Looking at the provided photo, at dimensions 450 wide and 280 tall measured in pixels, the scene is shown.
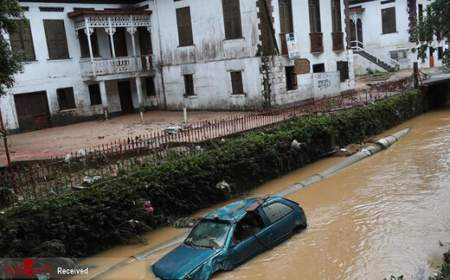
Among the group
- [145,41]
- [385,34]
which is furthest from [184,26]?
[385,34]

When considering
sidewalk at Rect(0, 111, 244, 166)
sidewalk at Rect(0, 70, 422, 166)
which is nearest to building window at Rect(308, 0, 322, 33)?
sidewalk at Rect(0, 70, 422, 166)

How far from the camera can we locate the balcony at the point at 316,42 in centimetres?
2842

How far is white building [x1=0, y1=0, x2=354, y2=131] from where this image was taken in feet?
85.5

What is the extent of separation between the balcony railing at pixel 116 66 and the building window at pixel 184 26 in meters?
3.05

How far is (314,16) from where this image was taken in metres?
28.7

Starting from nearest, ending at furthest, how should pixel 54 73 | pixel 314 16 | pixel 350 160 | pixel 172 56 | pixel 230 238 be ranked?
pixel 230 238 < pixel 350 160 < pixel 54 73 < pixel 314 16 < pixel 172 56

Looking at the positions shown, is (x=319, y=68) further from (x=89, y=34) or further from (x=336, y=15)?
(x=89, y=34)

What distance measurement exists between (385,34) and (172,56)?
2278 cm

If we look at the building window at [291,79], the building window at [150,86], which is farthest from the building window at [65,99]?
the building window at [291,79]

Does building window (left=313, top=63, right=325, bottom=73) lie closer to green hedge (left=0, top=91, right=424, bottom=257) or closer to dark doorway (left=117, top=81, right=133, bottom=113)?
green hedge (left=0, top=91, right=424, bottom=257)

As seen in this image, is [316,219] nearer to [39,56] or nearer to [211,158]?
[211,158]

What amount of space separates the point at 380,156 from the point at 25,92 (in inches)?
752

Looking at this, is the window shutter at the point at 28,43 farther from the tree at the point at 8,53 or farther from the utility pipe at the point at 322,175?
the utility pipe at the point at 322,175

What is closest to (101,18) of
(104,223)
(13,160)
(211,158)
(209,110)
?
(209,110)
